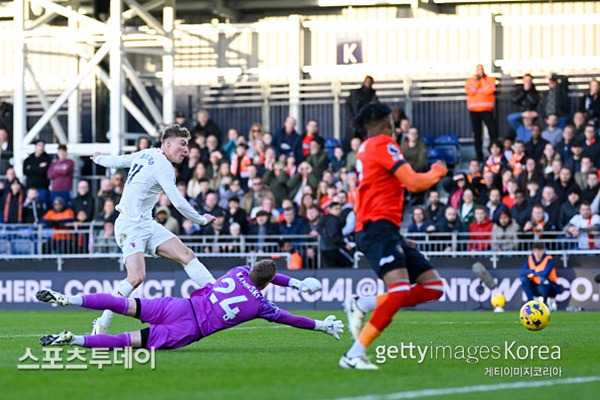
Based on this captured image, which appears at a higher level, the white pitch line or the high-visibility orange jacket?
the high-visibility orange jacket

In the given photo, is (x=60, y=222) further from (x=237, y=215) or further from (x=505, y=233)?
(x=505, y=233)

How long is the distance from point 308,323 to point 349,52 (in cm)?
1988

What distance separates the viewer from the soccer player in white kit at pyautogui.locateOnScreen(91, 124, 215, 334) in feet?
45.6

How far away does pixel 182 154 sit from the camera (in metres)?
13.9

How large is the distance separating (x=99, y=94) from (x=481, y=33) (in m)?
9.93

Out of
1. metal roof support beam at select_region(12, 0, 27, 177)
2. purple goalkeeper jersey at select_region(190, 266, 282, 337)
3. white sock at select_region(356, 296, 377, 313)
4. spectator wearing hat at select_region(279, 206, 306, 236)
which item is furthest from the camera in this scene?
metal roof support beam at select_region(12, 0, 27, 177)

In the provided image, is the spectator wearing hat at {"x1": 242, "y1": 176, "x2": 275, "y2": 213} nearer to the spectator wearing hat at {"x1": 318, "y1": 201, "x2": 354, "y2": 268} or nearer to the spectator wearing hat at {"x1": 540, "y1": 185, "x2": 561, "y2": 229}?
the spectator wearing hat at {"x1": 318, "y1": 201, "x2": 354, "y2": 268}

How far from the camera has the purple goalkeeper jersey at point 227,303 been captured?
11.9m

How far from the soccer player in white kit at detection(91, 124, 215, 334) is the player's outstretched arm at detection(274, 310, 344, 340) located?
5.07ft

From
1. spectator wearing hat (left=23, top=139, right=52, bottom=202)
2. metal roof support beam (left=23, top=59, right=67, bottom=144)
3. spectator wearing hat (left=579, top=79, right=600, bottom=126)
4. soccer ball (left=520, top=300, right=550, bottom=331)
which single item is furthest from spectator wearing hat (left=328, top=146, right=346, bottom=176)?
soccer ball (left=520, top=300, right=550, bottom=331)

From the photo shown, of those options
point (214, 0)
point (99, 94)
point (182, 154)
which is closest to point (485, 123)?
point (214, 0)

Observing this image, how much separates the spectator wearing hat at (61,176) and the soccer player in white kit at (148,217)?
1471 centimetres

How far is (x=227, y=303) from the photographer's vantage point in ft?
39.2

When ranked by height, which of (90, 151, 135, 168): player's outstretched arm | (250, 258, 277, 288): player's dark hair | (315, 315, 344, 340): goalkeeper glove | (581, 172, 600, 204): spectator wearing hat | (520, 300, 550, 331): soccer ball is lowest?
(520, 300, 550, 331): soccer ball
